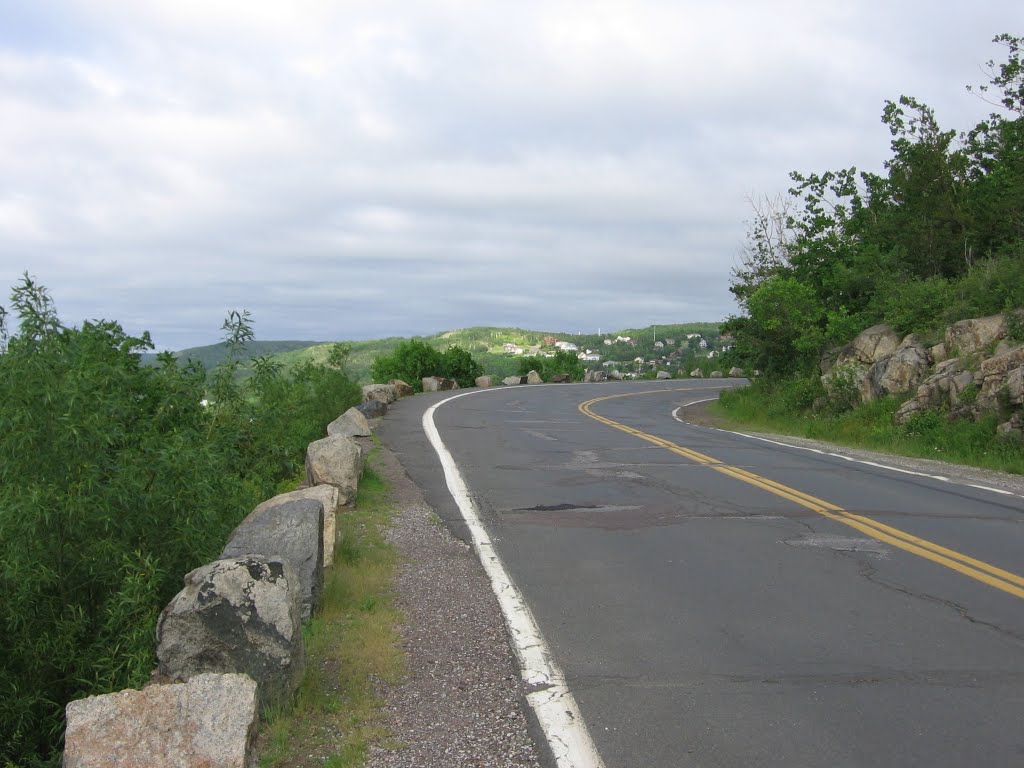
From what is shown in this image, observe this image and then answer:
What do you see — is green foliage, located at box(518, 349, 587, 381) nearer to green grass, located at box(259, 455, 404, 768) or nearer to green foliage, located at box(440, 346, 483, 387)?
green foliage, located at box(440, 346, 483, 387)

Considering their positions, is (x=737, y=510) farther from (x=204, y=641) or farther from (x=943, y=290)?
(x=943, y=290)

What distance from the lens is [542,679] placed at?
5.75 metres

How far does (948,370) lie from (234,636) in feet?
62.4

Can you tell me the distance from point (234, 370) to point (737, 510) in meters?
6.03

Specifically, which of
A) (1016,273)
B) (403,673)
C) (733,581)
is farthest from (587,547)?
(1016,273)

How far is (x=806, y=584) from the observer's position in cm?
784

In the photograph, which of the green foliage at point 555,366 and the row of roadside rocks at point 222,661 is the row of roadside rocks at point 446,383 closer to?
the green foliage at point 555,366

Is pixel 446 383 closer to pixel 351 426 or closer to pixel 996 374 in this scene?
pixel 351 426

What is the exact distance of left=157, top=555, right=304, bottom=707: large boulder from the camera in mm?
5410

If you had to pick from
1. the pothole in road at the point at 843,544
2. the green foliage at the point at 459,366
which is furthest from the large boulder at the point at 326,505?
the green foliage at the point at 459,366

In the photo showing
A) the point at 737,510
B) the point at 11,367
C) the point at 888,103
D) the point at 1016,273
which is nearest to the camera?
the point at 11,367

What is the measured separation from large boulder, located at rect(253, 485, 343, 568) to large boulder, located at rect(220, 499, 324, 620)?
35cm

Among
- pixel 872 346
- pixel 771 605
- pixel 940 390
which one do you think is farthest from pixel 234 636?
pixel 872 346

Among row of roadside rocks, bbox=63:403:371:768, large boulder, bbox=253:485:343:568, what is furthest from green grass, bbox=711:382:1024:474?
row of roadside rocks, bbox=63:403:371:768
